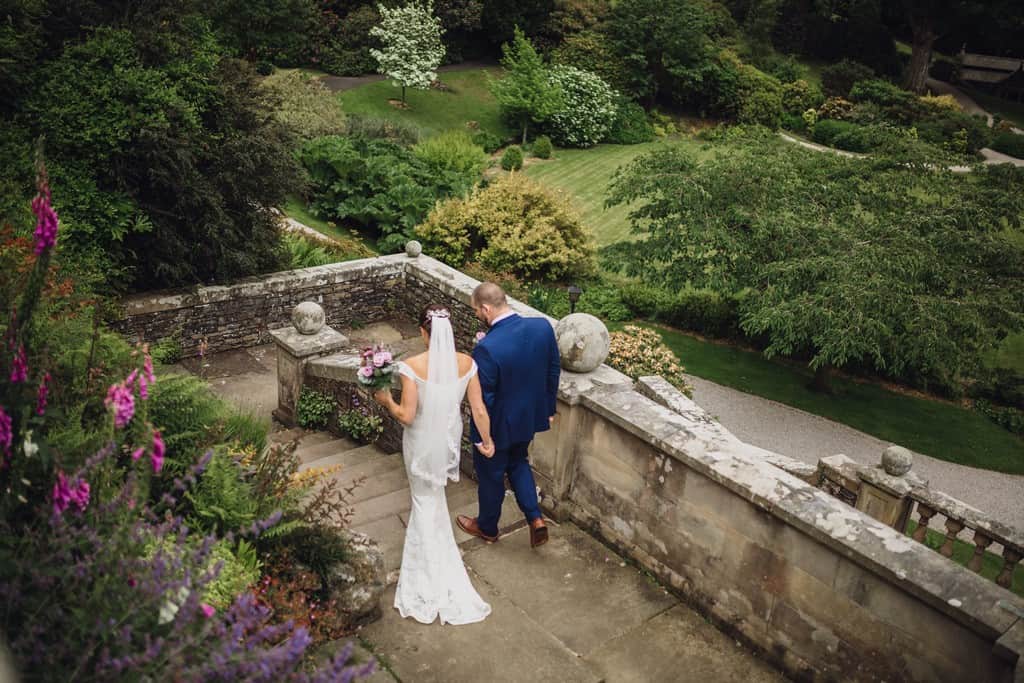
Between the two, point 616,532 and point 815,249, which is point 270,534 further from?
point 815,249

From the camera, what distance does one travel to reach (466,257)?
687 inches

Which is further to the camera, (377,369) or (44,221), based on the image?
(377,369)

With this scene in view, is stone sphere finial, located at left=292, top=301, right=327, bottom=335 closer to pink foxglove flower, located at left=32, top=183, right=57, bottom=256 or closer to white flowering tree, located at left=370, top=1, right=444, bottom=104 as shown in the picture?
pink foxglove flower, located at left=32, top=183, right=57, bottom=256

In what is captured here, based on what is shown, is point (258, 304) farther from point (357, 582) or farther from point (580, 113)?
point (580, 113)

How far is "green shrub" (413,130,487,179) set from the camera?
77.9 ft

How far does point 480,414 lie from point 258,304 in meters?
5.85

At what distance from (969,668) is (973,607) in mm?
302

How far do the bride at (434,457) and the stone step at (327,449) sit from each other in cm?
280

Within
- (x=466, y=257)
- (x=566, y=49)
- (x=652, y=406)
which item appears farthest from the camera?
(x=566, y=49)

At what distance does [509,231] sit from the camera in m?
17.2

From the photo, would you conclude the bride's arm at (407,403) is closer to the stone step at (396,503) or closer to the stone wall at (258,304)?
the stone step at (396,503)

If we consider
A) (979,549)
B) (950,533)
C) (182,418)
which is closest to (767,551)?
(182,418)

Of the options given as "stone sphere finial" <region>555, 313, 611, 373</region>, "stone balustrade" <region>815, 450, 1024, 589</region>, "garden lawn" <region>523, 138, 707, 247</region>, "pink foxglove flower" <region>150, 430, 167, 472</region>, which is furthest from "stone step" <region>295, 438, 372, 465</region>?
"garden lawn" <region>523, 138, 707, 247</region>

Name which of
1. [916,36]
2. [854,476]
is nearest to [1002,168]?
[854,476]
